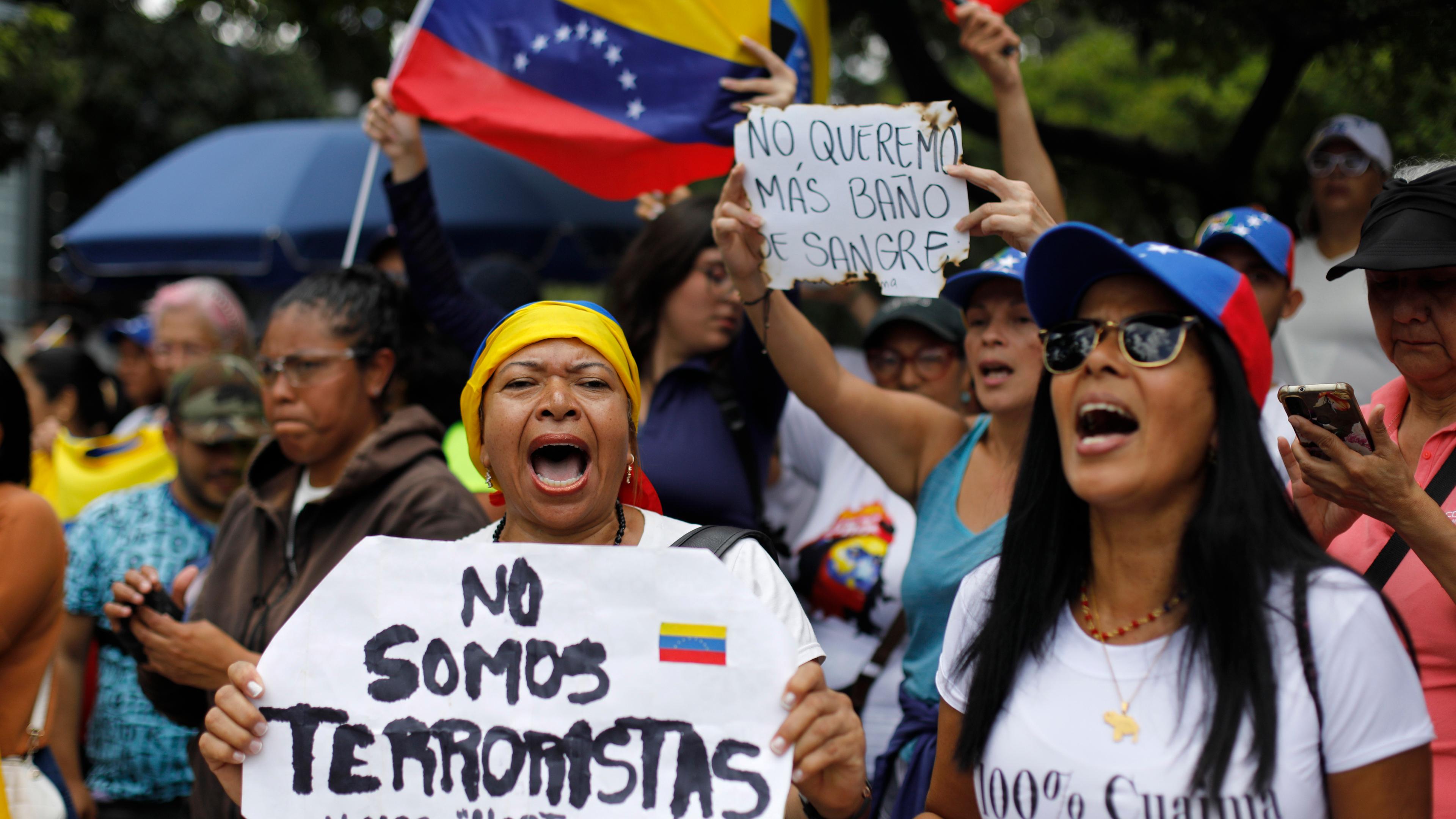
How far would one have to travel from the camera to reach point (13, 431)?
3.39m

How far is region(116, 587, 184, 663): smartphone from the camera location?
2.93 metres

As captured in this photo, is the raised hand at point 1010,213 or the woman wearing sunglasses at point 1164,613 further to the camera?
the raised hand at point 1010,213

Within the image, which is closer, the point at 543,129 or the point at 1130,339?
the point at 1130,339

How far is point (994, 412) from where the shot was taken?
10.6ft

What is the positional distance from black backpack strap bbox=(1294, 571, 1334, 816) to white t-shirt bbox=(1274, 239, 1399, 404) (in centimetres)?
268

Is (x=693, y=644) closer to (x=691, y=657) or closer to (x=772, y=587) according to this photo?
(x=691, y=657)

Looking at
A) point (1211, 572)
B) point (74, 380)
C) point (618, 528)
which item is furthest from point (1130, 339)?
point (74, 380)

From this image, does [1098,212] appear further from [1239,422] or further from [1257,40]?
[1239,422]

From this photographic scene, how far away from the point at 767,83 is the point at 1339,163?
236 cm

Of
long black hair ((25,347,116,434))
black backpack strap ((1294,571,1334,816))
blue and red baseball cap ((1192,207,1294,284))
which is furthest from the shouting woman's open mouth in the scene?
long black hair ((25,347,116,434))

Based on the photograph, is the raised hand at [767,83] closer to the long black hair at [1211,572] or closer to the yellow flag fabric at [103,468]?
the long black hair at [1211,572]

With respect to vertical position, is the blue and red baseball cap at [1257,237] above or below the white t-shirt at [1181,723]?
above

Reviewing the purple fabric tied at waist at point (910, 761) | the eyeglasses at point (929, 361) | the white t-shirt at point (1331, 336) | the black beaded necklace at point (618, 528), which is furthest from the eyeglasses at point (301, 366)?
the white t-shirt at point (1331, 336)

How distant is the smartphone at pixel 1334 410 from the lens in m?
2.08
